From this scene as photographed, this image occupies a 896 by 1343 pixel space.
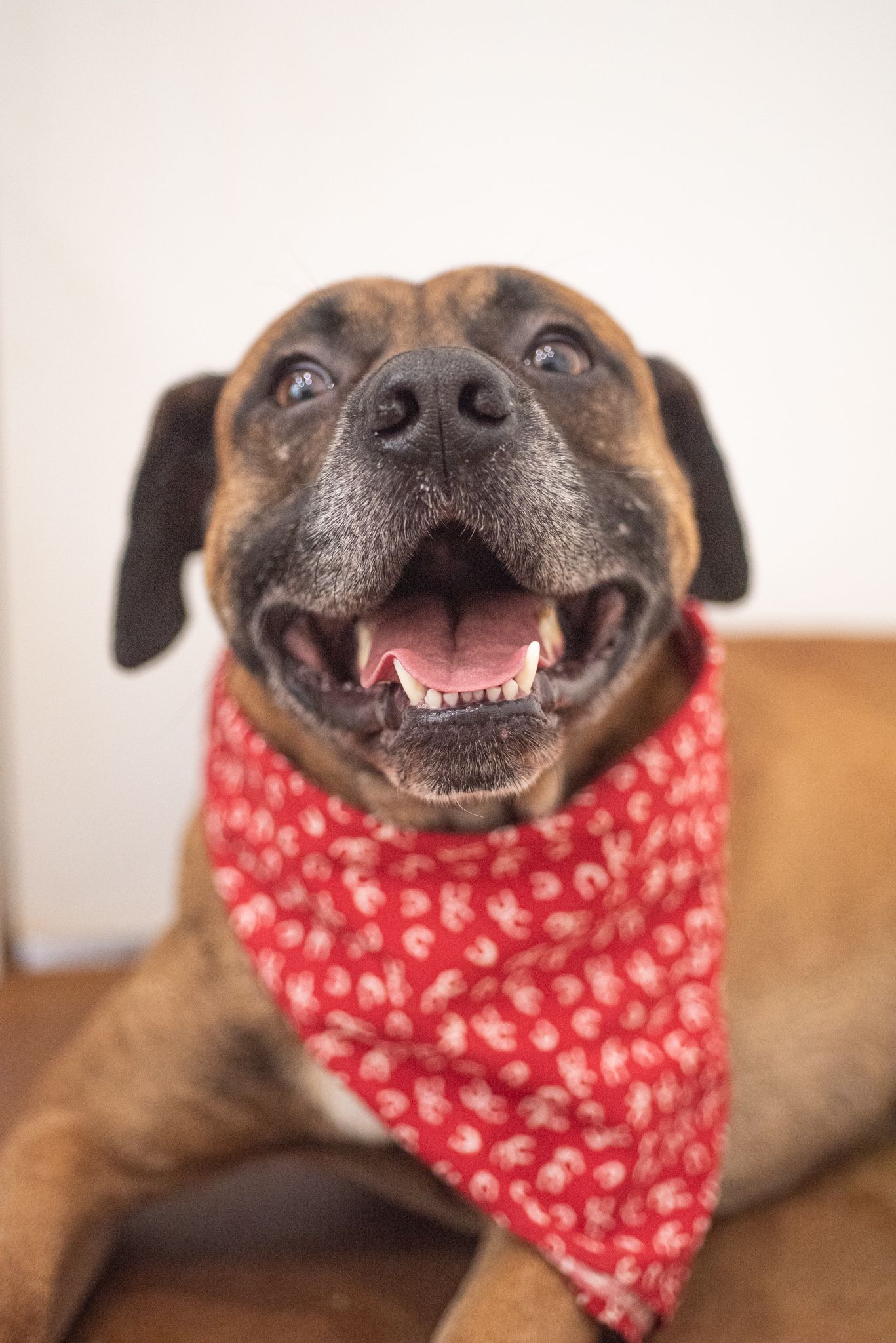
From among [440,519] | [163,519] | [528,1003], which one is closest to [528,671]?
[440,519]

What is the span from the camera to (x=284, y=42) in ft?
7.29

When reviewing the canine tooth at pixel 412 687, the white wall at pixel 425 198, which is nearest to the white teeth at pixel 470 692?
the canine tooth at pixel 412 687

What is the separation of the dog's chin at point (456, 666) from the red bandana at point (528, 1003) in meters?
0.14

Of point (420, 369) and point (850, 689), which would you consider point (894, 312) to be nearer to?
point (850, 689)

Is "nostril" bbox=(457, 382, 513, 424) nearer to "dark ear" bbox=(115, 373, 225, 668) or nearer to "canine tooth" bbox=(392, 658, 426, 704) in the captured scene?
"canine tooth" bbox=(392, 658, 426, 704)

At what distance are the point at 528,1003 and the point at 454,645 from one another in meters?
0.45

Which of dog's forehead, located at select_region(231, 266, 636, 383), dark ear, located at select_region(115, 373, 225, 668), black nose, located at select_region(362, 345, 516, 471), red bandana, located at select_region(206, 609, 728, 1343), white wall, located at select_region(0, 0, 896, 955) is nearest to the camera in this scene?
black nose, located at select_region(362, 345, 516, 471)

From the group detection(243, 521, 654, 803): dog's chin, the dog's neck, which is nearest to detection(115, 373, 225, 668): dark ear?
the dog's neck

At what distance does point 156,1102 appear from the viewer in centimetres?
136

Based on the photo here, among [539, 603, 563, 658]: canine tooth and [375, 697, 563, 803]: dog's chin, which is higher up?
[539, 603, 563, 658]: canine tooth

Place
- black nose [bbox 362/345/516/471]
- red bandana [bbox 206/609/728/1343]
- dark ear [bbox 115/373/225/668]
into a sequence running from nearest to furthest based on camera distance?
black nose [bbox 362/345/516/471] → red bandana [bbox 206/609/728/1343] → dark ear [bbox 115/373/225/668]

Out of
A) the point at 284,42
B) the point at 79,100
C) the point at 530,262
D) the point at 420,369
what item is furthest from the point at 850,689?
the point at 79,100

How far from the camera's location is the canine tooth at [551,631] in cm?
127

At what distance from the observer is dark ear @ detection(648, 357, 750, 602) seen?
1.60 meters
